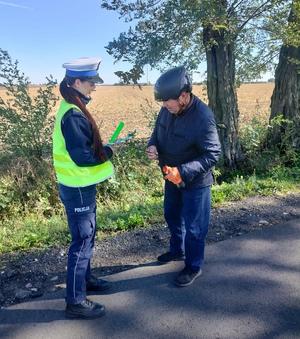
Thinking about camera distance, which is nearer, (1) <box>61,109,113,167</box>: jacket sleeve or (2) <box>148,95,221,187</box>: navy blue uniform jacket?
(1) <box>61,109,113,167</box>: jacket sleeve

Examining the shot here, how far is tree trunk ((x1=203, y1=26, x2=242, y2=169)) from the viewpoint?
24.0ft

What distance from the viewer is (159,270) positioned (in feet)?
12.7

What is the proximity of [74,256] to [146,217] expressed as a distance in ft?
6.81

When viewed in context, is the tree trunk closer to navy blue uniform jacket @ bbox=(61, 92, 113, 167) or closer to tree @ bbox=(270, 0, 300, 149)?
tree @ bbox=(270, 0, 300, 149)

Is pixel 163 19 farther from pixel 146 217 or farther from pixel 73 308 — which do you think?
pixel 73 308

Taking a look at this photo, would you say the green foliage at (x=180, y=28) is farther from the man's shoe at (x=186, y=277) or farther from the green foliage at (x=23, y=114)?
the man's shoe at (x=186, y=277)

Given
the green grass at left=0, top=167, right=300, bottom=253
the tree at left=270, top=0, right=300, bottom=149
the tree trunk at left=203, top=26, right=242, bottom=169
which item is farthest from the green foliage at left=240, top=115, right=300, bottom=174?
the green grass at left=0, top=167, right=300, bottom=253

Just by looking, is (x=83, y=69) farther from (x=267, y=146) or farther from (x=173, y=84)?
(x=267, y=146)

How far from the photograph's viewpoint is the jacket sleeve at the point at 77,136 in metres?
2.88

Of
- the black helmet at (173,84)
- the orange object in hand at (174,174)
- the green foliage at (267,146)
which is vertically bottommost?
the green foliage at (267,146)

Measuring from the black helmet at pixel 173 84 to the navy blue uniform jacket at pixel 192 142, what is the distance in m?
0.19

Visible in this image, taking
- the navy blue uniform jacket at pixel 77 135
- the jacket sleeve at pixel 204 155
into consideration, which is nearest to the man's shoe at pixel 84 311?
the navy blue uniform jacket at pixel 77 135

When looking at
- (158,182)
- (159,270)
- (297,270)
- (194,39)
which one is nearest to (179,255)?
(159,270)

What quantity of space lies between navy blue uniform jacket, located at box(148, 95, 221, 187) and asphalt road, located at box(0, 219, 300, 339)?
96cm
